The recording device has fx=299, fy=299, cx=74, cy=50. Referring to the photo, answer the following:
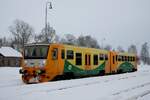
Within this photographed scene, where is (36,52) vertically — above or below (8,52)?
above

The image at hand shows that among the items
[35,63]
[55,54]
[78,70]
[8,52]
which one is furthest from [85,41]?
[35,63]

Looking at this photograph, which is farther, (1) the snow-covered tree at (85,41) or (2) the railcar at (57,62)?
(1) the snow-covered tree at (85,41)

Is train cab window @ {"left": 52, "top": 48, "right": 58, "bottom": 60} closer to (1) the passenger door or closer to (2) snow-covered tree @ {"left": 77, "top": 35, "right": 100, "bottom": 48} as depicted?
(1) the passenger door

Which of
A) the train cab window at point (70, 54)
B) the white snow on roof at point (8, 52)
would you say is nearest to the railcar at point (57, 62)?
the train cab window at point (70, 54)

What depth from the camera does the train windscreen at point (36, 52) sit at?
69.5 feet

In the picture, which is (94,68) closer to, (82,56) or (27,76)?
(82,56)

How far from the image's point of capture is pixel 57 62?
71.6 feet

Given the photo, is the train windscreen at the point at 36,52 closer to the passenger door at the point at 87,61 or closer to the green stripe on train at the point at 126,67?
the passenger door at the point at 87,61

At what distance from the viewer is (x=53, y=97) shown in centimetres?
1230

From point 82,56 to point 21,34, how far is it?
260 ft

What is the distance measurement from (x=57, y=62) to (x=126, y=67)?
1842cm

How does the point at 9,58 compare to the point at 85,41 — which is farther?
the point at 85,41

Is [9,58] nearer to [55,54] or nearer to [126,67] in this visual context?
[126,67]

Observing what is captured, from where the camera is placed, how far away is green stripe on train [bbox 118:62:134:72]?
3673cm
